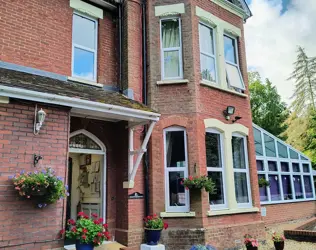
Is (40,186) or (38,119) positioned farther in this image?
(38,119)

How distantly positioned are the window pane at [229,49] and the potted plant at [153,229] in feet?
19.4

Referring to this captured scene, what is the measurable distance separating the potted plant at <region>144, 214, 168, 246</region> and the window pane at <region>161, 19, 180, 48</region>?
5.19 m

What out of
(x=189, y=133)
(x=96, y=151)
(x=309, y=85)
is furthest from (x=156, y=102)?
(x=309, y=85)

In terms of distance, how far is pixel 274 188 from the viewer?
43.7 feet

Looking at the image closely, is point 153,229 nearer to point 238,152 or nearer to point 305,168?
point 238,152

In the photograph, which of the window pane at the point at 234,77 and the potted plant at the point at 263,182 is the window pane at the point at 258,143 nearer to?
the potted plant at the point at 263,182

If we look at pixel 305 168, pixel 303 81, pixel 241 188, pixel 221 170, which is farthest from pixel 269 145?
pixel 303 81

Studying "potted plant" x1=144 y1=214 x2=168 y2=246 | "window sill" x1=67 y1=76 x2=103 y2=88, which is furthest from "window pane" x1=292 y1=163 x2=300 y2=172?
"window sill" x1=67 y1=76 x2=103 y2=88

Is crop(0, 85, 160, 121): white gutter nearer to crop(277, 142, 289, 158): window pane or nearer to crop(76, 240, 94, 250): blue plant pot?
crop(76, 240, 94, 250): blue plant pot

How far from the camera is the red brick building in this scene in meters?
6.65

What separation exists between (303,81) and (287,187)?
21.0 metres

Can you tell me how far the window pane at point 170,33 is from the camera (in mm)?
9367

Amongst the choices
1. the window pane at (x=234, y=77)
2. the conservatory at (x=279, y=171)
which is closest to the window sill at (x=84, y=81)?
the window pane at (x=234, y=77)

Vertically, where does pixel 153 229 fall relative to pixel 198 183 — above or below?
below
